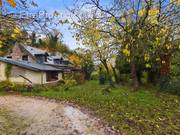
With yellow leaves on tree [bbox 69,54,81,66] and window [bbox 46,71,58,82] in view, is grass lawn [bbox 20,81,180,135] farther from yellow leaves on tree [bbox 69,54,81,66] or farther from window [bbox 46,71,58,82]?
yellow leaves on tree [bbox 69,54,81,66]

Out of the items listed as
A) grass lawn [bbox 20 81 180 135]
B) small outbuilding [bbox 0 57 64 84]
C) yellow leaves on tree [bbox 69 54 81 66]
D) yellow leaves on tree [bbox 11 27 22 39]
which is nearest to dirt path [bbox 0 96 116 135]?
grass lawn [bbox 20 81 180 135]

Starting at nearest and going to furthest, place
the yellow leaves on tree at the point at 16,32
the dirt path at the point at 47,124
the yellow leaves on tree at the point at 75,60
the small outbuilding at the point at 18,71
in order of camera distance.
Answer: the yellow leaves on tree at the point at 16,32, the dirt path at the point at 47,124, the small outbuilding at the point at 18,71, the yellow leaves on tree at the point at 75,60

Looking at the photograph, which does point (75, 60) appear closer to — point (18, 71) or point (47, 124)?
point (18, 71)

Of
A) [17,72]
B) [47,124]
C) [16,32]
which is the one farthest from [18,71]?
[16,32]

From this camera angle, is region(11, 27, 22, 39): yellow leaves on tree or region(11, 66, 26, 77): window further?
region(11, 66, 26, 77): window

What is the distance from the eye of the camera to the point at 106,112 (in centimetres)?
1491

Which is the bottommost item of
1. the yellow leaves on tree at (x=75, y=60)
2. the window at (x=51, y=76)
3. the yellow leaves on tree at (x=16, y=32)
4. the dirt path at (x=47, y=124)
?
the dirt path at (x=47, y=124)

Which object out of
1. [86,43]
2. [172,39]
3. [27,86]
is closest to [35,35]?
[172,39]

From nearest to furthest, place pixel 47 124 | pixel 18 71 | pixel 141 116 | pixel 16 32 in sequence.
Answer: pixel 16 32, pixel 47 124, pixel 141 116, pixel 18 71

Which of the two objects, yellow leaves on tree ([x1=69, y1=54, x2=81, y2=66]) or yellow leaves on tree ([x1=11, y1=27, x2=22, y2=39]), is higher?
yellow leaves on tree ([x1=69, y1=54, x2=81, y2=66])

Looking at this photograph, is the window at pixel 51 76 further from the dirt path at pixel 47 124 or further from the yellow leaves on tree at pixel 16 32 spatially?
the yellow leaves on tree at pixel 16 32

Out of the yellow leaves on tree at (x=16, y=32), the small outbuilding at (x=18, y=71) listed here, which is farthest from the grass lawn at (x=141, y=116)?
the small outbuilding at (x=18, y=71)

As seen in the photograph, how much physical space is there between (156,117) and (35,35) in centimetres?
880

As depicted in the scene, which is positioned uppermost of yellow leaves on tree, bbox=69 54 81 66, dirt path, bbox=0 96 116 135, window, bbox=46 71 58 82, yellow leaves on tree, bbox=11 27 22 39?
yellow leaves on tree, bbox=69 54 81 66
